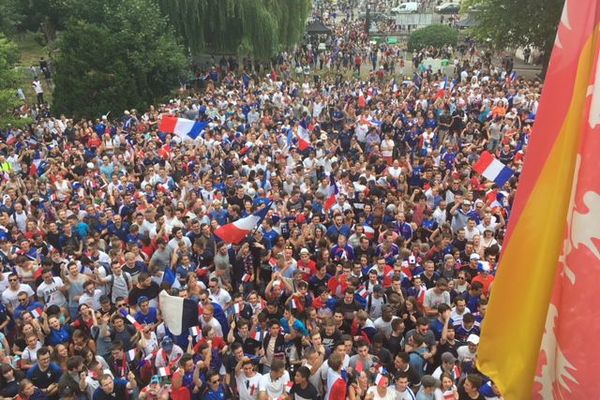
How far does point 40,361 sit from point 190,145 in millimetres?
9819

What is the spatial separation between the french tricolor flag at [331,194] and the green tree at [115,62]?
570 inches

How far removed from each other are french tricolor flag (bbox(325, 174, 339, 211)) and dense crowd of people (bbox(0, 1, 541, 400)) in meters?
0.06

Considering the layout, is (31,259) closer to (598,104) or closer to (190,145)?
(190,145)

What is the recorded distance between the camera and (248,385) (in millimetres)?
6594

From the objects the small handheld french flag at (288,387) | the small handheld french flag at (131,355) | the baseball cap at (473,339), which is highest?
the baseball cap at (473,339)

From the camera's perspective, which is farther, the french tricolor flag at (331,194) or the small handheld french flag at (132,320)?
the french tricolor flag at (331,194)

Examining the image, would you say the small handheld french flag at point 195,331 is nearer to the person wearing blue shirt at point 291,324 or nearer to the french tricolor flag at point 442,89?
the person wearing blue shirt at point 291,324

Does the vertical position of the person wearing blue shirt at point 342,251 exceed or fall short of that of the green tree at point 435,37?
it exceeds it

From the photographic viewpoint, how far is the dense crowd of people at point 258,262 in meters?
6.67

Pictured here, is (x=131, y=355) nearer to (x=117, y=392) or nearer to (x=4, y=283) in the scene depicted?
(x=117, y=392)

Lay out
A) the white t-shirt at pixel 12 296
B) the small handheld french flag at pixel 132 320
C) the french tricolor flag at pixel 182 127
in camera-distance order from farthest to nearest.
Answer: the french tricolor flag at pixel 182 127
the white t-shirt at pixel 12 296
the small handheld french flag at pixel 132 320

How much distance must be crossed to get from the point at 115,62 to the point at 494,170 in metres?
A: 17.7

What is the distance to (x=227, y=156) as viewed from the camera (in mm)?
14656

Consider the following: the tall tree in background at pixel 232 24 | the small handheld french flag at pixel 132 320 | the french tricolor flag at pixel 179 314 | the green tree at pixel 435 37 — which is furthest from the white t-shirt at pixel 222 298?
the green tree at pixel 435 37
